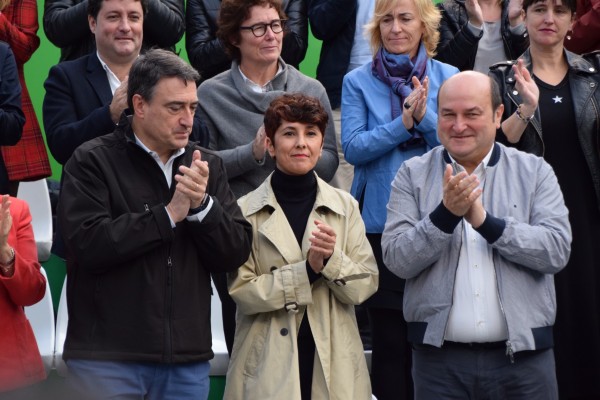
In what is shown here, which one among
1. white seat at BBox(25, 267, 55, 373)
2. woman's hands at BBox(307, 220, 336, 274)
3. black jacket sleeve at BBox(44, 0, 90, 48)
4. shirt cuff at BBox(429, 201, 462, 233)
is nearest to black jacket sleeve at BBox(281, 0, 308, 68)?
black jacket sleeve at BBox(44, 0, 90, 48)

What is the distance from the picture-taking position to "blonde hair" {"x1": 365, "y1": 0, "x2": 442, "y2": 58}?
5.25 meters

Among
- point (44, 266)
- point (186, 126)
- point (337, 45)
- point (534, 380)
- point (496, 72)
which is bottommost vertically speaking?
point (534, 380)

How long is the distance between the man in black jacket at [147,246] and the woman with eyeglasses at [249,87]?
1.01m

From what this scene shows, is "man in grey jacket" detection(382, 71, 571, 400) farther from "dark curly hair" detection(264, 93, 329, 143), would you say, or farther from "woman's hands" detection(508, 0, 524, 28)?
"woman's hands" detection(508, 0, 524, 28)

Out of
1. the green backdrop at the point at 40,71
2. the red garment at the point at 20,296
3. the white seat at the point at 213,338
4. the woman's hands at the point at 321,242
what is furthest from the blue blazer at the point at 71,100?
the green backdrop at the point at 40,71

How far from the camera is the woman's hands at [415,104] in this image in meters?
4.88

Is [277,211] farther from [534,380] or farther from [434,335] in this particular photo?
[534,380]

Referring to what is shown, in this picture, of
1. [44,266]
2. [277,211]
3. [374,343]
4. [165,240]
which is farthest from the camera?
[44,266]

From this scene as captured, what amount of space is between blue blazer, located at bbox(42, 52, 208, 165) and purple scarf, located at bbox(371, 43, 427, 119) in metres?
0.97

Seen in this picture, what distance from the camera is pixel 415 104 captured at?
4887 mm

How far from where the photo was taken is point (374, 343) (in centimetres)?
498

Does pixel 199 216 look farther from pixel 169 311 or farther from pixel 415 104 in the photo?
pixel 415 104

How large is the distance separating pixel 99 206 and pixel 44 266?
2.38 meters

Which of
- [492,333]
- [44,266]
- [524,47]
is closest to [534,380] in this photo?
[492,333]
